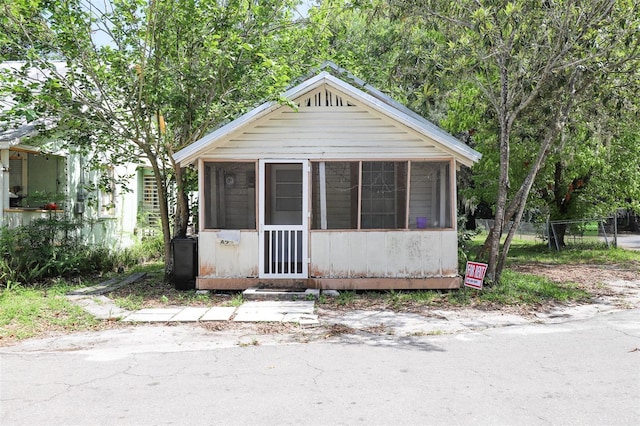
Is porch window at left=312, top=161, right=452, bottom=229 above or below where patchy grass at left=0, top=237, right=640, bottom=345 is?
above

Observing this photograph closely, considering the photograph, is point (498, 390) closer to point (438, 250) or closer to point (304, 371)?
point (304, 371)

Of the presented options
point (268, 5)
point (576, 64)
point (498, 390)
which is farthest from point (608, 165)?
point (498, 390)

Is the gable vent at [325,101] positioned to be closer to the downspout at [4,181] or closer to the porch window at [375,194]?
the porch window at [375,194]

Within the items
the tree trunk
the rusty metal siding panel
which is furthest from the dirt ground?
the tree trunk

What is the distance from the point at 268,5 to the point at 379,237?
494 centimetres

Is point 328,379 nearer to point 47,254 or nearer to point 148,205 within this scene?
point 47,254

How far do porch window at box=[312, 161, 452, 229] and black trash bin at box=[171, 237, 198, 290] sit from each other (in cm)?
241

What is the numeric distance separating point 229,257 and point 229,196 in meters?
1.13

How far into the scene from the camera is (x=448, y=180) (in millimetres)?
10164

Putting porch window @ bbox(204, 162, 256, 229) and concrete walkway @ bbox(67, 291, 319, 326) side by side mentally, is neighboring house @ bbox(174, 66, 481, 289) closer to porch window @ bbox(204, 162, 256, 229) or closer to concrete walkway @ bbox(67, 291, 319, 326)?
porch window @ bbox(204, 162, 256, 229)

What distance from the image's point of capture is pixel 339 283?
1003 centimetres

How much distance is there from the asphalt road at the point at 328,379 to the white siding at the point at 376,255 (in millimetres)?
2794

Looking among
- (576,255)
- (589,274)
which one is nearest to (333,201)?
(589,274)

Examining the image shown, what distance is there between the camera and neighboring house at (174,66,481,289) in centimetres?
1001
